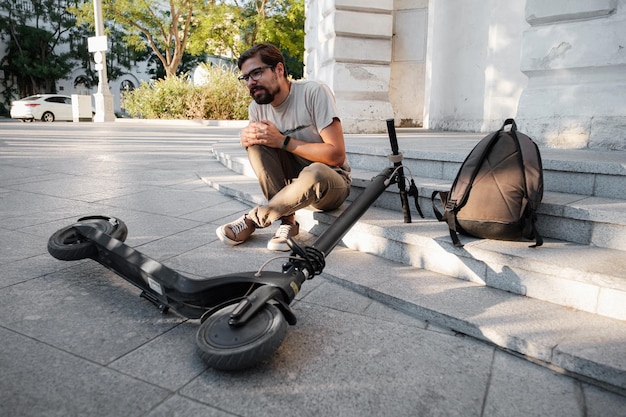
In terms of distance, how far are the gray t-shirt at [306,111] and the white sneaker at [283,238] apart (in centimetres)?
52

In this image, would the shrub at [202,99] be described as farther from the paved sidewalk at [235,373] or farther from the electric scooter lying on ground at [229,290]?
the electric scooter lying on ground at [229,290]

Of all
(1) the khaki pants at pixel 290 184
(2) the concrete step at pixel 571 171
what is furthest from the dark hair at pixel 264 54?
(2) the concrete step at pixel 571 171

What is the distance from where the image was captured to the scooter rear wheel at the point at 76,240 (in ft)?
7.54

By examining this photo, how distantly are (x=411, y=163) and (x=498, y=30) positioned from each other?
156 inches

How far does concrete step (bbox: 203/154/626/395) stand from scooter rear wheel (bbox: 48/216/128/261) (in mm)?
1210

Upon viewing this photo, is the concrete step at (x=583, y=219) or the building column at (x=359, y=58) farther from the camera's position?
the building column at (x=359, y=58)

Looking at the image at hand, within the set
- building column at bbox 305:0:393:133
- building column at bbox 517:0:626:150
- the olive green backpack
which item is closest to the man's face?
the olive green backpack

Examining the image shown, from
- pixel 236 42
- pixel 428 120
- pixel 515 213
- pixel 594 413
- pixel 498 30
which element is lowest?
pixel 594 413

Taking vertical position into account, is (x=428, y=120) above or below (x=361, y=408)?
above

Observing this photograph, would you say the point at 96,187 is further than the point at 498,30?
No

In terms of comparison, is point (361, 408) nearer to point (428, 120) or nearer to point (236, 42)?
point (428, 120)

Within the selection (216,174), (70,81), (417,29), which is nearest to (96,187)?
(216,174)

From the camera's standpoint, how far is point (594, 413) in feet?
4.94

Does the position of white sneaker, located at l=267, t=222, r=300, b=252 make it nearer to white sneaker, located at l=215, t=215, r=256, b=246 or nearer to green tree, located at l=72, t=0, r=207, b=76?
white sneaker, located at l=215, t=215, r=256, b=246
